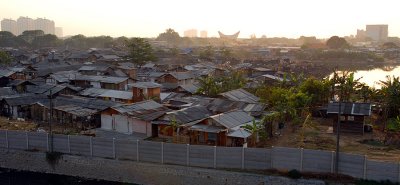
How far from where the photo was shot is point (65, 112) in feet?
70.3

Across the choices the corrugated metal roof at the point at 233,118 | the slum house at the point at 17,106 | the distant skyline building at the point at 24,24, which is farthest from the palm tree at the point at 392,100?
the distant skyline building at the point at 24,24

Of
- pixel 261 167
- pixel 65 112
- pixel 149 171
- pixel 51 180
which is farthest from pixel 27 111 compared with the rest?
pixel 261 167

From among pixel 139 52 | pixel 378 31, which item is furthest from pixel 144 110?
pixel 378 31

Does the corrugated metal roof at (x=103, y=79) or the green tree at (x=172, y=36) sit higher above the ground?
the green tree at (x=172, y=36)

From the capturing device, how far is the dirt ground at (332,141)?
16.5m

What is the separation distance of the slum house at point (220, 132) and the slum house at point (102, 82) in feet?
49.2

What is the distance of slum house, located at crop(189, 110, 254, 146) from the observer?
1670 cm

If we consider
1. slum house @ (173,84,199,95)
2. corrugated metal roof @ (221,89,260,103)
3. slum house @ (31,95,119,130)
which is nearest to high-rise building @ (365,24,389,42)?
slum house @ (173,84,199,95)

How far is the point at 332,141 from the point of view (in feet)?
59.5

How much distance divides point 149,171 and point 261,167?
Result: 158 inches

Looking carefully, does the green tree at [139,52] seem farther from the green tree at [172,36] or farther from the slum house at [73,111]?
the green tree at [172,36]

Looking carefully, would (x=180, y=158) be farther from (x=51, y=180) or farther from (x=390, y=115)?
(x=390, y=115)

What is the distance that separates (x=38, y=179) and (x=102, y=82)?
16.2 m

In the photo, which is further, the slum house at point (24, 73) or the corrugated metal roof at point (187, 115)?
the slum house at point (24, 73)
